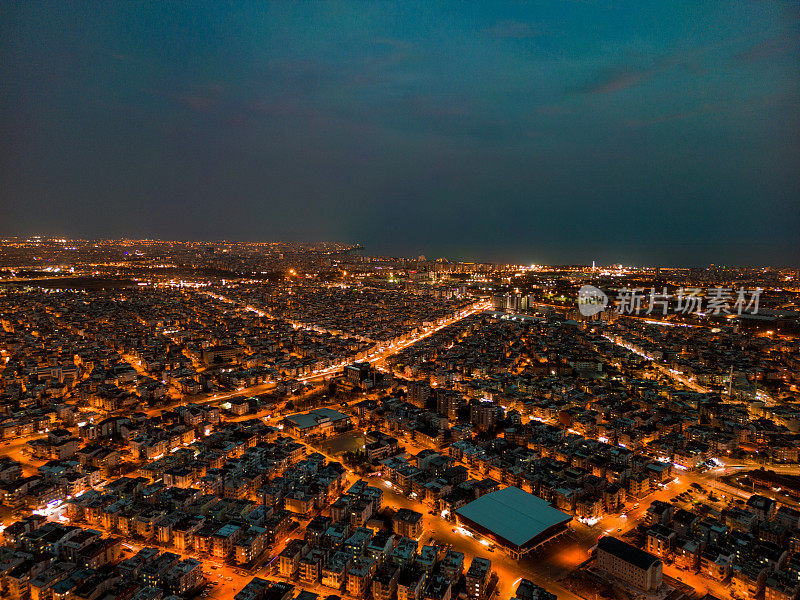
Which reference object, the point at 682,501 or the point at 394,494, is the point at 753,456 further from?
the point at 394,494

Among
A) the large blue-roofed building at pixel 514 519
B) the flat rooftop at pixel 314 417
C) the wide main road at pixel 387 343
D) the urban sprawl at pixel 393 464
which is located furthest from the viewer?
the wide main road at pixel 387 343

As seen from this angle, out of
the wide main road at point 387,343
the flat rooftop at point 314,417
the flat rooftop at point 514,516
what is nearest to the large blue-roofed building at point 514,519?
the flat rooftop at point 514,516

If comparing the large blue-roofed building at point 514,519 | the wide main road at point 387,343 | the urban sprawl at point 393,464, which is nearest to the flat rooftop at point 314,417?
the urban sprawl at point 393,464

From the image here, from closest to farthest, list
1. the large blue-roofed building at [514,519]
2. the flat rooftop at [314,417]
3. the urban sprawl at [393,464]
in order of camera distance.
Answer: the urban sprawl at [393,464] → the large blue-roofed building at [514,519] → the flat rooftop at [314,417]

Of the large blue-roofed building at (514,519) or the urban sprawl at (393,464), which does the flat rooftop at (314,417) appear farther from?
the large blue-roofed building at (514,519)

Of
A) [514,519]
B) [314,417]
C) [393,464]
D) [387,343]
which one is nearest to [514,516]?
[514,519]

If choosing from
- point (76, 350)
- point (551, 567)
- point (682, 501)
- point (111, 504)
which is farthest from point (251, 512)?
point (76, 350)

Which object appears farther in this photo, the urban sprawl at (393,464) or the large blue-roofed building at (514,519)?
the large blue-roofed building at (514,519)

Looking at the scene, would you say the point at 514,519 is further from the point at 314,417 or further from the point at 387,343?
the point at 387,343

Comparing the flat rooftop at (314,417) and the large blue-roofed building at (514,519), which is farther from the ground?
the large blue-roofed building at (514,519)
